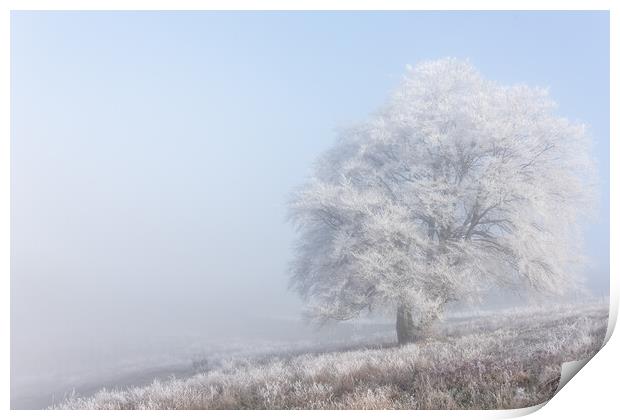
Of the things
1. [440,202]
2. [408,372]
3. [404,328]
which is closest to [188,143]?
[440,202]

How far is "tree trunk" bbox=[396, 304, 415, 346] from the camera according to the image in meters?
7.29

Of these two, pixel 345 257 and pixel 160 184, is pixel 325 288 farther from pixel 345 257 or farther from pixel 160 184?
pixel 160 184

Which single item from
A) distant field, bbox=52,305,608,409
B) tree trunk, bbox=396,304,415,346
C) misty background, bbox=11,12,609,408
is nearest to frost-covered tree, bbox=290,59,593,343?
tree trunk, bbox=396,304,415,346

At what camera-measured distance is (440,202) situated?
721 cm

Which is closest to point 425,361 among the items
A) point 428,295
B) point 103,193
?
point 428,295

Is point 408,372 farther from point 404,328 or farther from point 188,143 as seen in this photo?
point 188,143

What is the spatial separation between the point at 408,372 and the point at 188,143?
3.52m

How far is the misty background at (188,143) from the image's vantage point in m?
6.89

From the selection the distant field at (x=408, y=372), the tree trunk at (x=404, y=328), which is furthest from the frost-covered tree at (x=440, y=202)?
the distant field at (x=408, y=372)

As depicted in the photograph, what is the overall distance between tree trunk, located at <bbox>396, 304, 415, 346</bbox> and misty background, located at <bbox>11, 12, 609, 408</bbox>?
1178 mm

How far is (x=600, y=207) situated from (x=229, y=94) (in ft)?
14.5

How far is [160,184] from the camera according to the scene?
7188mm

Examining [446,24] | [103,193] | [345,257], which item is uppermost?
[446,24]

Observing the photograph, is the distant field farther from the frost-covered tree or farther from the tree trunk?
the frost-covered tree
